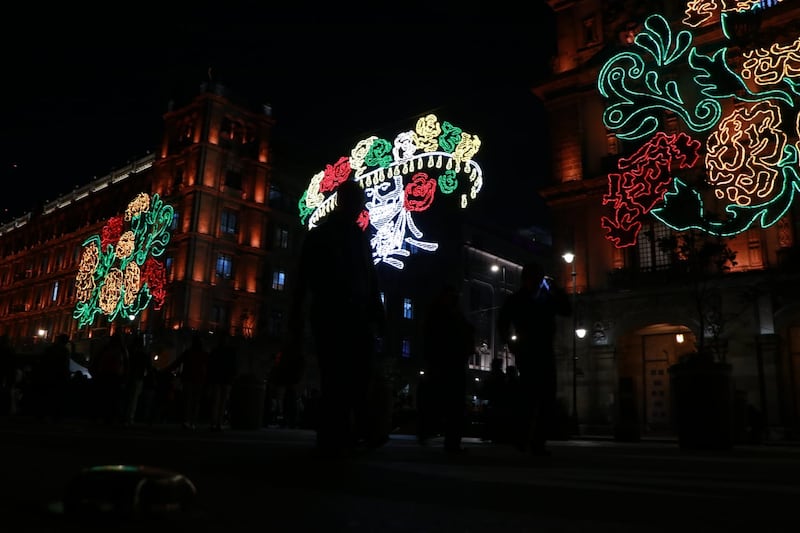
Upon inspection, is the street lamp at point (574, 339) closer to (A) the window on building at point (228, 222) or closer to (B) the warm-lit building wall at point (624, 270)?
(B) the warm-lit building wall at point (624, 270)

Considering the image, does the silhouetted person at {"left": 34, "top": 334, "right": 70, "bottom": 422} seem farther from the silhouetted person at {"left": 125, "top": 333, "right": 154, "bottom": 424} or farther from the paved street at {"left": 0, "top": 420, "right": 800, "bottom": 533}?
the paved street at {"left": 0, "top": 420, "right": 800, "bottom": 533}

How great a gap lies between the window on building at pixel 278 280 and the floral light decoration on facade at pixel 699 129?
30483 mm

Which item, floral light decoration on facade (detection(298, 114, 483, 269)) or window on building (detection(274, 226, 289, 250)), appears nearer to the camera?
floral light decoration on facade (detection(298, 114, 483, 269))

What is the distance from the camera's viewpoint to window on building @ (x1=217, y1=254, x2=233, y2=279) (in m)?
45.4

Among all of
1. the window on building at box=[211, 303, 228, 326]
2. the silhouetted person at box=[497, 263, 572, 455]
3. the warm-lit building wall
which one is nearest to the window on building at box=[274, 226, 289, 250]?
the window on building at box=[211, 303, 228, 326]

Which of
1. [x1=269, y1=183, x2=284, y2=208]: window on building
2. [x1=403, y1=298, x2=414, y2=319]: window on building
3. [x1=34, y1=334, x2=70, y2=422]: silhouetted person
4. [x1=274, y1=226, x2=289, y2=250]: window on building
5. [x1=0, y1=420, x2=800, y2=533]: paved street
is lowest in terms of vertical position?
[x1=0, y1=420, x2=800, y2=533]: paved street

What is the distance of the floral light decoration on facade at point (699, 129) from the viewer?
20.0 metres

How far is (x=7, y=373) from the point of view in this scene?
55.4 feet

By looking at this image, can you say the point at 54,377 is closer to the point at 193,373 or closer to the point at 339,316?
the point at 193,373

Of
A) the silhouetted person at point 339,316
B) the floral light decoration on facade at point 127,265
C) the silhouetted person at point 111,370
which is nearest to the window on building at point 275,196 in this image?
the floral light decoration on facade at point 127,265

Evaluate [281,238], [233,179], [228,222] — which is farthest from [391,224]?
[281,238]

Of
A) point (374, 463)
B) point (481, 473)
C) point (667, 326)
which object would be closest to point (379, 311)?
point (374, 463)

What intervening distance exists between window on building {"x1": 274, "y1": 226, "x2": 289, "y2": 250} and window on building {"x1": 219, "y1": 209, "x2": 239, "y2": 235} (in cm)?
338

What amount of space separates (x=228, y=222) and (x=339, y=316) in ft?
144
